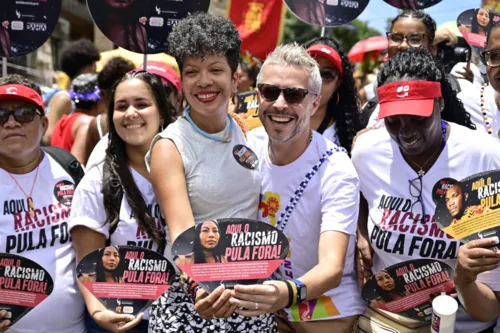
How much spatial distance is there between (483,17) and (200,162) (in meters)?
2.70

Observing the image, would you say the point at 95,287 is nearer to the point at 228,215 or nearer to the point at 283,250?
the point at 228,215

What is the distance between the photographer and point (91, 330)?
3432mm

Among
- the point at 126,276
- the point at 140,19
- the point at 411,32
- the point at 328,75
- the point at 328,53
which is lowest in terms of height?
the point at 126,276

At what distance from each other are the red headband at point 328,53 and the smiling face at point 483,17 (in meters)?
1.10

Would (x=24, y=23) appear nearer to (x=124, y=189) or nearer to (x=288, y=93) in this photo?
(x=124, y=189)

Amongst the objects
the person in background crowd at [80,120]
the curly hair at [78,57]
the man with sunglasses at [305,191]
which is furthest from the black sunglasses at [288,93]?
the curly hair at [78,57]

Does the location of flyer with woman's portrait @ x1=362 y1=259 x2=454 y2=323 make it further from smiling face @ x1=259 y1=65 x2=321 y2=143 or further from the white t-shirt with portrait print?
the white t-shirt with portrait print

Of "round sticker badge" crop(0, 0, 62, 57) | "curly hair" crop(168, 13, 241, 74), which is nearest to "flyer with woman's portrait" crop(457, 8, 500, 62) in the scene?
"curly hair" crop(168, 13, 241, 74)

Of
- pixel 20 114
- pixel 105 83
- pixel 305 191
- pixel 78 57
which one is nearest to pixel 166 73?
pixel 105 83

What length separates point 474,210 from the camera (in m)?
2.66

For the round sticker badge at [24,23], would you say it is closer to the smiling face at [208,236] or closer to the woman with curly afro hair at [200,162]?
the woman with curly afro hair at [200,162]

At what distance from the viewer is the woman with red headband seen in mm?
2906

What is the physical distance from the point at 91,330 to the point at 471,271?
2.04m

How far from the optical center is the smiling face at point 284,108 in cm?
279
